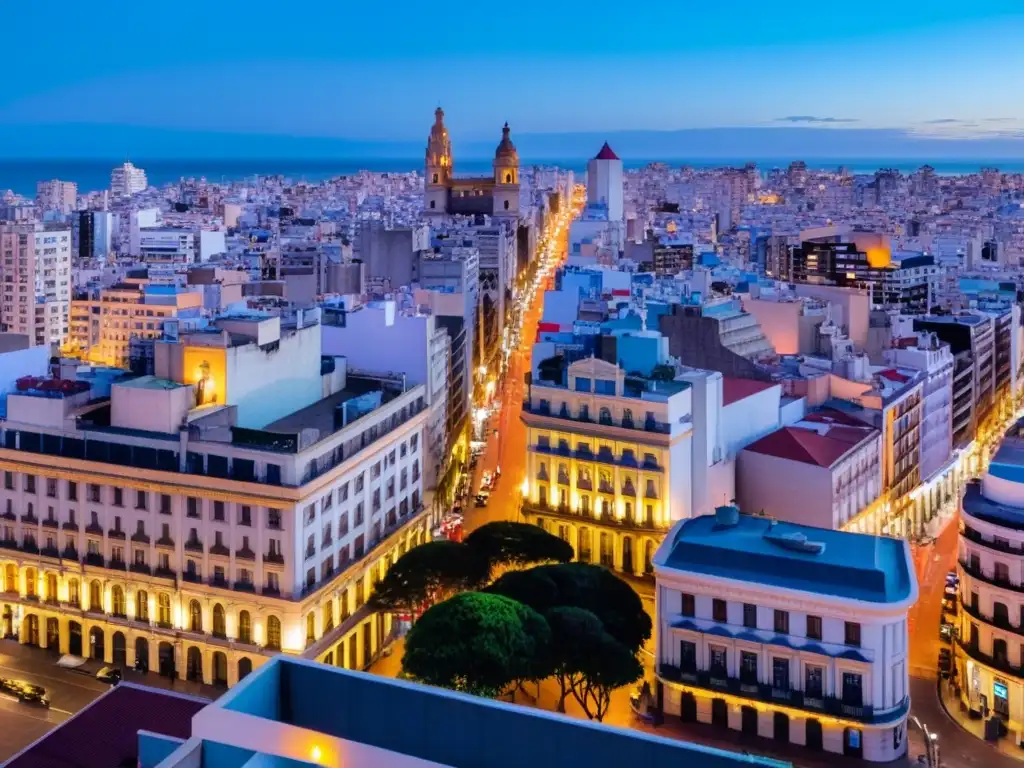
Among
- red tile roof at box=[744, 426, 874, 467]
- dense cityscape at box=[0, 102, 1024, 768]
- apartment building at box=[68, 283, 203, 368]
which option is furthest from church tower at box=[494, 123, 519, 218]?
red tile roof at box=[744, 426, 874, 467]

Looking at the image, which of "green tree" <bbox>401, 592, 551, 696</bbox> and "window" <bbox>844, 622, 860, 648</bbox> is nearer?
"green tree" <bbox>401, 592, 551, 696</bbox>

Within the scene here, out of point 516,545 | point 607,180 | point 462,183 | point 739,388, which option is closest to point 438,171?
point 462,183

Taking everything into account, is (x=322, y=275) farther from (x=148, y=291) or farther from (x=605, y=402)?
(x=605, y=402)

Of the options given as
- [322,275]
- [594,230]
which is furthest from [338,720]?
[594,230]

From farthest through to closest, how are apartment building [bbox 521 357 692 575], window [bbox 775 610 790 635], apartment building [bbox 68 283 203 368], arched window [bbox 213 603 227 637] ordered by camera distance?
1. apartment building [bbox 68 283 203 368]
2. apartment building [bbox 521 357 692 575]
3. arched window [bbox 213 603 227 637]
4. window [bbox 775 610 790 635]

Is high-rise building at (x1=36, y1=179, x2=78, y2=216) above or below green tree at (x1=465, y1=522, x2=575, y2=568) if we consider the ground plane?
above

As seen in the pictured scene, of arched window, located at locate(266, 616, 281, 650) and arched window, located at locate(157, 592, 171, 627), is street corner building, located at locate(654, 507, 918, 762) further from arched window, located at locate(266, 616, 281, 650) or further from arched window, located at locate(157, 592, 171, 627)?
arched window, located at locate(157, 592, 171, 627)
